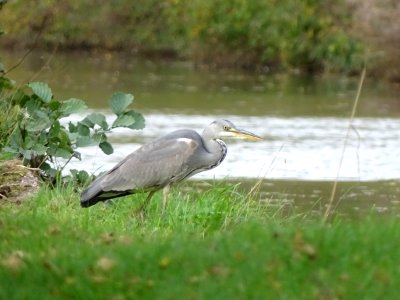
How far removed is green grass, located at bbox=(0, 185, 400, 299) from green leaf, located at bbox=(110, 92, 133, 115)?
144 inches

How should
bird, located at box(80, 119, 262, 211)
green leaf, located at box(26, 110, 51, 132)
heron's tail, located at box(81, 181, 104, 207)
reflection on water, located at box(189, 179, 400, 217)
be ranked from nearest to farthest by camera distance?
1. heron's tail, located at box(81, 181, 104, 207)
2. bird, located at box(80, 119, 262, 211)
3. green leaf, located at box(26, 110, 51, 132)
4. reflection on water, located at box(189, 179, 400, 217)

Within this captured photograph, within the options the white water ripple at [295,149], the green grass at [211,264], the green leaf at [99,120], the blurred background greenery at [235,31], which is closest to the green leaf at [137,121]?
the green leaf at [99,120]

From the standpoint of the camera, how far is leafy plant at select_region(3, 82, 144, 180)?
10.3 m

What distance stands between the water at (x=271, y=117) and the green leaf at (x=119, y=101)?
65cm

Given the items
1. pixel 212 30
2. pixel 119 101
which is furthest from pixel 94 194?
pixel 212 30

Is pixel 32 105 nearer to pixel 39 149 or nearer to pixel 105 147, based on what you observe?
pixel 39 149

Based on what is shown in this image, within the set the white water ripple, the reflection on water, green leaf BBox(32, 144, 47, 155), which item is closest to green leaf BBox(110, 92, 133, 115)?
green leaf BBox(32, 144, 47, 155)

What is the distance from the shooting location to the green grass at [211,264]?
5.79m

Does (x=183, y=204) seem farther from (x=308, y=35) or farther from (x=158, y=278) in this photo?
(x=308, y=35)

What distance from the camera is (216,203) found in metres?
9.97

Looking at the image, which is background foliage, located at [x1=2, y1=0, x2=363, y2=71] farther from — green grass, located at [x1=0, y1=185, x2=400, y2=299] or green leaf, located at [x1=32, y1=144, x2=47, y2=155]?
green grass, located at [x1=0, y1=185, x2=400, y2=299]

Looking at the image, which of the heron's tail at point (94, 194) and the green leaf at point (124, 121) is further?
the green leaf at point (124, 121)

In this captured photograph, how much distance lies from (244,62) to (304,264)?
29.0 m

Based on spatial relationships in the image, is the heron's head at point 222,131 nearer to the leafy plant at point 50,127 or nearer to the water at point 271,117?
the water at point 271,117
